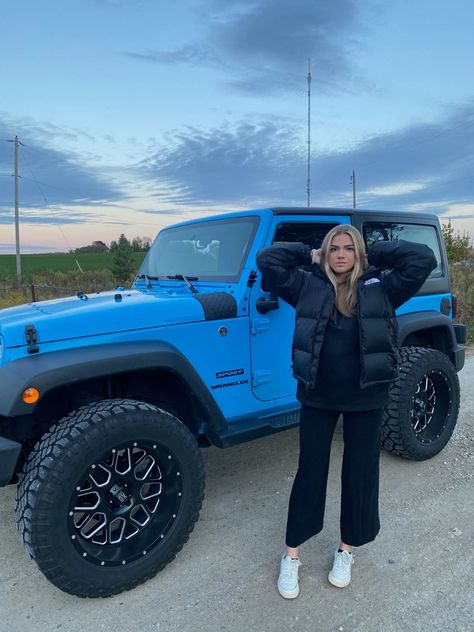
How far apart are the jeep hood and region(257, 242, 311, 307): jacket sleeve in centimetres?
59

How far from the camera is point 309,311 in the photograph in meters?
2.43

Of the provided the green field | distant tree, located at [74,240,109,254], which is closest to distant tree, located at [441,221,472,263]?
the green field

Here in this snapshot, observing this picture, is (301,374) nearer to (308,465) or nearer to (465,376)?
(308,465)

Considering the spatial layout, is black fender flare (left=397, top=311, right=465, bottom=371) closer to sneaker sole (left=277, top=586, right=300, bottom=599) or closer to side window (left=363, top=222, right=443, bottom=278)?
side window (left=363, top=222, right=443, bottom=278)

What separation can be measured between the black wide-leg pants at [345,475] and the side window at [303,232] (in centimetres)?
135

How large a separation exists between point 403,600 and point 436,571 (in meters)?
0.33

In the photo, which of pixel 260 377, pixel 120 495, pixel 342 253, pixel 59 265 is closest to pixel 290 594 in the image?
pixel 120 495

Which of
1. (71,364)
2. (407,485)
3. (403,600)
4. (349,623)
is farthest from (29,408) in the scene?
(407,485)

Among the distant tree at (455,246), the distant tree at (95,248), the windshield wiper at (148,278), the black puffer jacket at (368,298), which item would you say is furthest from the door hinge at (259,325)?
the distant tree at (95,248)

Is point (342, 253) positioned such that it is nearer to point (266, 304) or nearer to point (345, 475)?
point (266, 304)

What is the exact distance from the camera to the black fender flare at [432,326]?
12.7 ft

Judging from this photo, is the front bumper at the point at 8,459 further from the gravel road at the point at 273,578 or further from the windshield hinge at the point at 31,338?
the gravel road at the point at 273,578

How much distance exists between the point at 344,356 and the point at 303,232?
140 cm

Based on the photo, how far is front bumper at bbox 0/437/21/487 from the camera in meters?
2.31
